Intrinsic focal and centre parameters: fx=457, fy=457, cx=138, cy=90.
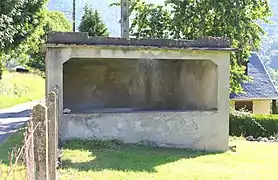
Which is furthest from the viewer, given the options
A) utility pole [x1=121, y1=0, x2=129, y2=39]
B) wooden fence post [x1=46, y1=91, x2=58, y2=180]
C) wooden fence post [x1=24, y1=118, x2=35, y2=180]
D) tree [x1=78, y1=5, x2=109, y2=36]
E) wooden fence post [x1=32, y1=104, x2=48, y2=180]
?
tree [x1=78, y1=5, x2=109, y2=36]

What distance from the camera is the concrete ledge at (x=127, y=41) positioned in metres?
11.9

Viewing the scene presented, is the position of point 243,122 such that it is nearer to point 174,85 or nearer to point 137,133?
point 174,85

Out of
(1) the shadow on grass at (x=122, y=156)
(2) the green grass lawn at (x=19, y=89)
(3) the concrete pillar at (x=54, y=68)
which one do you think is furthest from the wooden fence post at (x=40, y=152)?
(2) the green grass lawn at (x=19, y=89)

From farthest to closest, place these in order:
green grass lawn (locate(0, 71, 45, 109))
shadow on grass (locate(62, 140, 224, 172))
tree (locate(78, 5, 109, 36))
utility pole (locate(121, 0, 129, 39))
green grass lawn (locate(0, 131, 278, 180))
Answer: tree (locate(78, 5, 109, 36)) < green grass lawn (locate(0, 71, 45, 109)) < utility pole (locate(121, 0, 129, 39)) < shadow on grass (locate(62, 140, 224, 172)) < green grass lawn (locate(0, 131, 278, 180))

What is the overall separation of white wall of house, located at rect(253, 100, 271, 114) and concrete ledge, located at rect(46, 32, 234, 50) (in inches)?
821

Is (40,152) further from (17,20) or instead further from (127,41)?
(17,20)

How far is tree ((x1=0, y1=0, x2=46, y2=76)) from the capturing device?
799 inches

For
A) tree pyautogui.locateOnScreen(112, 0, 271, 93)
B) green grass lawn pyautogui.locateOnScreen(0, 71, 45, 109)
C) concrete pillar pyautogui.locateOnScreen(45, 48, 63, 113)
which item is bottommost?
green grass lawn pyautogui.locateOnScreen(0, 71, 45, 109)

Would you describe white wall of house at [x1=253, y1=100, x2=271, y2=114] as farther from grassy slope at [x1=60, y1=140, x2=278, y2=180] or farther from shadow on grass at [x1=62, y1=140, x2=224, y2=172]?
shadow on grass at [x1=62, y1=140, x2=224, y2=172]

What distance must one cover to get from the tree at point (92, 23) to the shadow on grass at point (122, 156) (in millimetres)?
33202

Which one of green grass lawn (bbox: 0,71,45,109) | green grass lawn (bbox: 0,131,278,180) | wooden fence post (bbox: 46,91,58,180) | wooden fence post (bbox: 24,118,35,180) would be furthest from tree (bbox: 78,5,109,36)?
wooden fence post (bbox: 24,118,35,180)

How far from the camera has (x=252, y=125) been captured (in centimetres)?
2194

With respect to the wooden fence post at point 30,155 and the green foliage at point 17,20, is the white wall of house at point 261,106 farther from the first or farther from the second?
the wooden fence post at point 30,155

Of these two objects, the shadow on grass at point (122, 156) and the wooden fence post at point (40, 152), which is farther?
the shadow on grass at point (122, 156)
